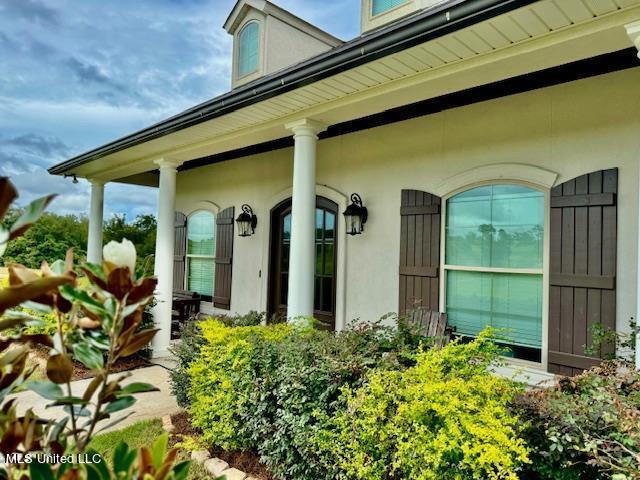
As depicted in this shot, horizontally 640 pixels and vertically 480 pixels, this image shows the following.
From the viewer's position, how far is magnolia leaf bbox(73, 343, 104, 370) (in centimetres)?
83

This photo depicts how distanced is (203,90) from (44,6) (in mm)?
4118

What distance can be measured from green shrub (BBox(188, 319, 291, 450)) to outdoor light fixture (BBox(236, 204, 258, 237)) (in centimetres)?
355

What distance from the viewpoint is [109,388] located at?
80 cm

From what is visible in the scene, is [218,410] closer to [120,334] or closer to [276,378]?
[276,378]

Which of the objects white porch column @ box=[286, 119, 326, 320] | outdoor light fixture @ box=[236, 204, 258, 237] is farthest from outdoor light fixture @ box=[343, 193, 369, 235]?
outdoor light fixture @ box=[236, 204, 258, 237]

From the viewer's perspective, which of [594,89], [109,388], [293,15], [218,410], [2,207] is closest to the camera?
[2,207]

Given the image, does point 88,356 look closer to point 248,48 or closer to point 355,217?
point 355,217

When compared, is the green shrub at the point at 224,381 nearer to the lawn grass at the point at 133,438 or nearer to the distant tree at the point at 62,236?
the lawn grass at the point at 133,438

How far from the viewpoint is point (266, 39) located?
22.2 ft

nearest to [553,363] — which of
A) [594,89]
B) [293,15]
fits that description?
[594,89]

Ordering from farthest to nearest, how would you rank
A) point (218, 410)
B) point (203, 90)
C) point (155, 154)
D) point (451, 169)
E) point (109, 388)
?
point (203, 90), point (155, 154), point (451, 169), point (218, 410), point (109, 388)

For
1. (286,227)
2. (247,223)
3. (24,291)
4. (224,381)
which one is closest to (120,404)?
(24,291)

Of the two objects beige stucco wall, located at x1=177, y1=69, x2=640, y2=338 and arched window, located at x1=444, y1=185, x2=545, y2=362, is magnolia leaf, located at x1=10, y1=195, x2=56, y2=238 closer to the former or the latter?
arched window, located at x1=444, y1=185, x2=545, y2=362

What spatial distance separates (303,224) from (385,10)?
3.15m
